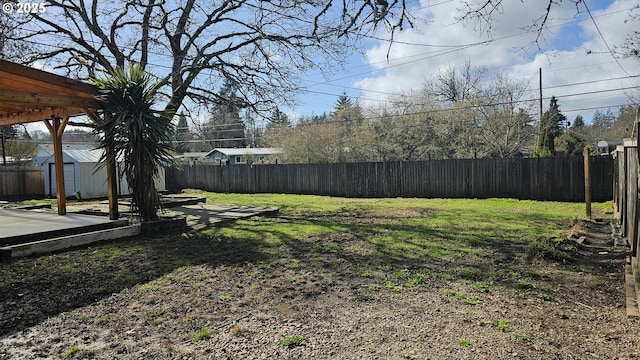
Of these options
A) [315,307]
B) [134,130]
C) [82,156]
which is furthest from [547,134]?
[82,156]

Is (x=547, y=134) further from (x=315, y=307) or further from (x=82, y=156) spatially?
(x=82, y=156)

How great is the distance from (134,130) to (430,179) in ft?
32.0

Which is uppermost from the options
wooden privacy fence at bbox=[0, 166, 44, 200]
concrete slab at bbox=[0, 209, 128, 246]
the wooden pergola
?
the wooden pergola

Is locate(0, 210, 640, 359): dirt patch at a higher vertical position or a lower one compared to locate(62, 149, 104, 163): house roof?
lower

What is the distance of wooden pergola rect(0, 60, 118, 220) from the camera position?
6250 mm

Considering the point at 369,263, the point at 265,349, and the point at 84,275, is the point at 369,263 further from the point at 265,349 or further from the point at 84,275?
the point at 84,275

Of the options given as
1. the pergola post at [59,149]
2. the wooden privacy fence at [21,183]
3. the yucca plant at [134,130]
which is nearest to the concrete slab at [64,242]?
the yucca plant at [134,130]

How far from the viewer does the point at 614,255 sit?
4961 millimetres

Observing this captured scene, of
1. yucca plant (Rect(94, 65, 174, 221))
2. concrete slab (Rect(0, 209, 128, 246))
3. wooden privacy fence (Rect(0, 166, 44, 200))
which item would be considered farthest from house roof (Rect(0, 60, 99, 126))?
wooden privacy fence (Rect(0, 166, 44, 200))

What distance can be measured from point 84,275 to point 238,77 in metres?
8.09

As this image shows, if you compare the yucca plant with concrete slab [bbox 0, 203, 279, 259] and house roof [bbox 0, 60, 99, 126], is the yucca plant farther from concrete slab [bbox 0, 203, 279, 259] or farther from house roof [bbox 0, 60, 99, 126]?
→ concrete slab [bbox 0, 203, 279, 259]

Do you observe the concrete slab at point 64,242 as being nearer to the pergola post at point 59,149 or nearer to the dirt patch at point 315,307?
the dirt patch at point 315,307

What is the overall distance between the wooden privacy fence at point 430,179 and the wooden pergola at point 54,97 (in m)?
9.47

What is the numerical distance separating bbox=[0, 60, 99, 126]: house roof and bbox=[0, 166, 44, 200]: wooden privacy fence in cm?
1057
